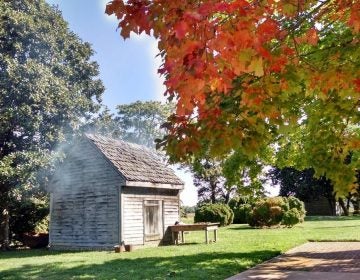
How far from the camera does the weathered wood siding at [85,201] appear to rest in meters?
21.1

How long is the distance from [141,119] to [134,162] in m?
42.2

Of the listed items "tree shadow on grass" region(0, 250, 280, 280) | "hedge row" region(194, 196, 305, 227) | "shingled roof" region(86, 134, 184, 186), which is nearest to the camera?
"tree shadow on grass" region(0, 250, 280, 280)

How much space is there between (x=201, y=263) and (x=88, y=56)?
2403 centimetres

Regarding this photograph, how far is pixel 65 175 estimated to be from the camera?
23656 millimetres

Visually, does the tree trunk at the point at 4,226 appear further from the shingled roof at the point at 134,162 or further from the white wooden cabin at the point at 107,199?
the shingled roof at the point at 134,162

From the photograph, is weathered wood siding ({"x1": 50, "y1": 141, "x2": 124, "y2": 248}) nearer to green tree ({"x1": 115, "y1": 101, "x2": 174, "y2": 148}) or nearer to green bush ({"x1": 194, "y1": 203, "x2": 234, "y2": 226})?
green bush ({"x1": 194, "y1": 203, "x2": 234, "y2": 226})

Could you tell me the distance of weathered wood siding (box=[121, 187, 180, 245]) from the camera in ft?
68.2

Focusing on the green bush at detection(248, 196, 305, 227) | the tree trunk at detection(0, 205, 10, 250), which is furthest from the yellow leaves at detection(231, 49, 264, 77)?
the green bush at detection(248, 196, 305, 227)

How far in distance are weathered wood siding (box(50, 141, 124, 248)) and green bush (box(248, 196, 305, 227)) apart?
14.0 metres

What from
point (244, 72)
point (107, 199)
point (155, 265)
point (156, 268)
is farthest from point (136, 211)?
point (244, 72)

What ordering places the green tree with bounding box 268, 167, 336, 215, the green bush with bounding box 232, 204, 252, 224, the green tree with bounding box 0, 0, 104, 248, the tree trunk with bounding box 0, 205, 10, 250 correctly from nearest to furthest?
the green tree with bounding box 0, 0, 104, 248
the tree trunk with bounding box 0, 205, 10, 250
the green bush with bounding box 232, 204, 252, 224
the green tree with bounding box 268, 167, 336, 215

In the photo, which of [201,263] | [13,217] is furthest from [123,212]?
[13,217]

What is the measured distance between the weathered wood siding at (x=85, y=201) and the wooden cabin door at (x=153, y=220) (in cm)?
198

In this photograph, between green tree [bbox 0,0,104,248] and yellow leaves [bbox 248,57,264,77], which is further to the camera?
green tree [bbox 0,0,104,248]
